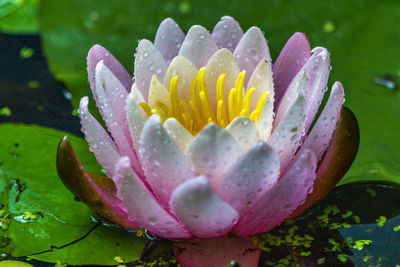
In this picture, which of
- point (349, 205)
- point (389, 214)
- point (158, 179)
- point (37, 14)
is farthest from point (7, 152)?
point (389, 214)

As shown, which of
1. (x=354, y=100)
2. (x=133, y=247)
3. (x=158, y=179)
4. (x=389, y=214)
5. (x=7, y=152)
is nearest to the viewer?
(x=158, y=179)

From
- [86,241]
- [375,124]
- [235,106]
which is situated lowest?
[86,241]

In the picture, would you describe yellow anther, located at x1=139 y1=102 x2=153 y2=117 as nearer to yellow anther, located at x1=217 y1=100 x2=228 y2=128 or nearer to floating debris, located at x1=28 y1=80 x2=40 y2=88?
yellow anther, located at x1=217 y1=100 x2=228 y2=128

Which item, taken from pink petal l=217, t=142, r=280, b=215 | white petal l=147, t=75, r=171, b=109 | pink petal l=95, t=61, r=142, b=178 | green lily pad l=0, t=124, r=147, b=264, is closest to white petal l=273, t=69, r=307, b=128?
pink petal l=217, t=142, r=280, b=215

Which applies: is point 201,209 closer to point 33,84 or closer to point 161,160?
point 161,160

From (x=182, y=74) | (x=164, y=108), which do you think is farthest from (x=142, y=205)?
(x=182, y=74)

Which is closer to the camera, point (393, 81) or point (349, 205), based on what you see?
point (349, 205)

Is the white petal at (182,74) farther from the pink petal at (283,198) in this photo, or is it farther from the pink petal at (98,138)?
the pink petal at (283,198)

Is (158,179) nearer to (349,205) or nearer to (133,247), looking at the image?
(133,247)
